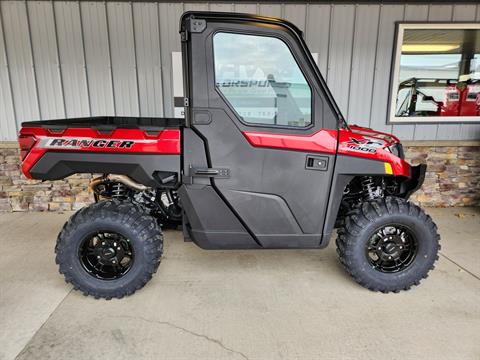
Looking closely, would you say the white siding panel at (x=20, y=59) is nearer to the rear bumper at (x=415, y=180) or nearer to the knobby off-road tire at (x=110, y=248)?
the knobby off-road tire at (x=110, y=248)

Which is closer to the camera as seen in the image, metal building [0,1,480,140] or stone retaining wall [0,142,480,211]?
metal building [0,1,480,140]

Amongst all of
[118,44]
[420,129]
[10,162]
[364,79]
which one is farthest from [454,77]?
[10,162]

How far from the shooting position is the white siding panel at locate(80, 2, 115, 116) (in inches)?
166

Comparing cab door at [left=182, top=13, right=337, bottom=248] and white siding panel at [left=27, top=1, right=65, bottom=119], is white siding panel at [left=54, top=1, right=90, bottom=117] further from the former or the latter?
cab door at [left=182, top=13, right=337, bottom=248]

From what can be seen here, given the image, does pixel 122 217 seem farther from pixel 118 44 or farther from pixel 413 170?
pixel 118 44

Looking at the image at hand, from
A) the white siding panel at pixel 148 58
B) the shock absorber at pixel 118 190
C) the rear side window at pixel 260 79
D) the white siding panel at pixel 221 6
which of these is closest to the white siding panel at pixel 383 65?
the white siding panel at pixel 221 6

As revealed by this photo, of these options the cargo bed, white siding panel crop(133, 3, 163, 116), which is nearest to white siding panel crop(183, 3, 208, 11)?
white siding panel crop(133, 3, 163, 116)

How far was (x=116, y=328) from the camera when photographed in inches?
87.9

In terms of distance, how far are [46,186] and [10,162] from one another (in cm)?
57

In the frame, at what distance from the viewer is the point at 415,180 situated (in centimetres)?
283

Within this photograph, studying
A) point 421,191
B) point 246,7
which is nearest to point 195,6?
point 246,7

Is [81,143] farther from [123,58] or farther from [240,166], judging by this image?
[123,58]

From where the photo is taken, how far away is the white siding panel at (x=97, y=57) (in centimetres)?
421

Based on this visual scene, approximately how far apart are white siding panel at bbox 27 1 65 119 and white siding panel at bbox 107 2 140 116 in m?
0.74
